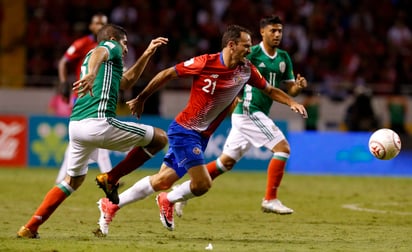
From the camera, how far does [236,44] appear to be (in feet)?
30.4

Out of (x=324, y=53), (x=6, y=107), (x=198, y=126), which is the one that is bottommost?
(x=6, y=107)

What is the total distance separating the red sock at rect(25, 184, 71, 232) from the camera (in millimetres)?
8758

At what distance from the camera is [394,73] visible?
2475 cm

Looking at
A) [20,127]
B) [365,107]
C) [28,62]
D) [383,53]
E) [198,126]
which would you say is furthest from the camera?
[383,53]

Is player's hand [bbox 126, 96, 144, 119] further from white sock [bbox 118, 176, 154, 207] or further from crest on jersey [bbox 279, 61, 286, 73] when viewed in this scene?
crest on jersey [bbox 279, 61, 286, 73]

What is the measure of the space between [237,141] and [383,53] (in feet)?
46.8

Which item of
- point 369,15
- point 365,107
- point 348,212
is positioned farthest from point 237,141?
point 369,15

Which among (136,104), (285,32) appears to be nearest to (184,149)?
(136,104)

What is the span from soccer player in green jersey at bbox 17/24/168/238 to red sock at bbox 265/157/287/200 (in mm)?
2814

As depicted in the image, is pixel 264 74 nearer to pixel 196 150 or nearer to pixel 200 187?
pixel 196 150

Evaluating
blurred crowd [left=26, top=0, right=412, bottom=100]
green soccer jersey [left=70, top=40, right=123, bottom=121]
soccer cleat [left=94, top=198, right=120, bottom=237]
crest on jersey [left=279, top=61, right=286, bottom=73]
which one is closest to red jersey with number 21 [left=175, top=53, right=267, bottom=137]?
green soccer jersey [left=70, top=40, right=123, bottom=121]

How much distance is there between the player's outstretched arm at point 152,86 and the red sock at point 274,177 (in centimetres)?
293

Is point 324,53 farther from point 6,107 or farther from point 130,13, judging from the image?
point 6,107

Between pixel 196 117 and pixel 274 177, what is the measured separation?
101 inches
